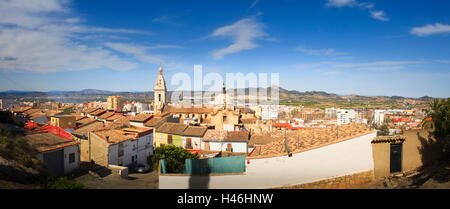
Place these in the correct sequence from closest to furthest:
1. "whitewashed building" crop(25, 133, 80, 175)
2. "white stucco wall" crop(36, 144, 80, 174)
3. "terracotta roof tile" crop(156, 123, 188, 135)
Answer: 1. "whitewashed building" crop(25, 133, 80, 175)
2. "white stucco wall" crop(36, 144, 80, 174)
3. "terracotta roof tile" crop(156, 123, 188, 135)

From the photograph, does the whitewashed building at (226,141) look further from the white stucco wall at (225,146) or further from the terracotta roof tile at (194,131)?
the terracotta roof tile at (194,131)

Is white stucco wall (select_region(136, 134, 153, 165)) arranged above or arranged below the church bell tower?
below

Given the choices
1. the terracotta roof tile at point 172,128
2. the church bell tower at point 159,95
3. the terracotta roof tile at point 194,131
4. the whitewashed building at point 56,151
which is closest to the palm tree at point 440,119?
the whitewashed building at point 56,151

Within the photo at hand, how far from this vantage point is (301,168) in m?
8.03

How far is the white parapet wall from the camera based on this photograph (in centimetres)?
789

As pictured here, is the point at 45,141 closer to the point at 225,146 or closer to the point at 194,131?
the point at 194,131

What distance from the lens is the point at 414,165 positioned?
848cm

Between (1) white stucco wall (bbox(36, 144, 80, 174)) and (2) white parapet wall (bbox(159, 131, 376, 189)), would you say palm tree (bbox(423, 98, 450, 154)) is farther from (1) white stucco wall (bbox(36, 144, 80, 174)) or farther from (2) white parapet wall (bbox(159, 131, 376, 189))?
(1) white stucco wall (bbox(36, 144, 80, 174))

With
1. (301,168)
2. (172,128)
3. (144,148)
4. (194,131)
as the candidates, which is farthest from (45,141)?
(172,128)

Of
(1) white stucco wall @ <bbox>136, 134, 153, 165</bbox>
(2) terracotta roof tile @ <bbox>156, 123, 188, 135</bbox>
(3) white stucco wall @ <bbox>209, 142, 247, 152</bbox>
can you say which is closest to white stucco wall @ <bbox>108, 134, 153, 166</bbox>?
(1) white stucco wall @ <bbox>136, 134, 153, 165</bbox>
